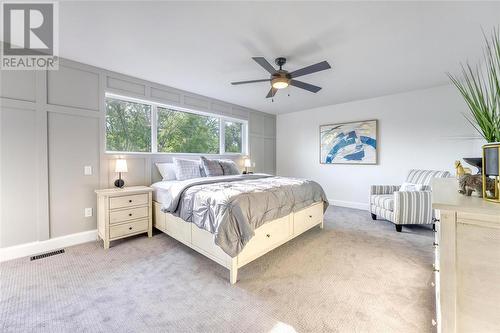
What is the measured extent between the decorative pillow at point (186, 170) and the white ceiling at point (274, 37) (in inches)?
54.6

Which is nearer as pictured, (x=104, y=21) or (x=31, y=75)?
(x=104, y=21)

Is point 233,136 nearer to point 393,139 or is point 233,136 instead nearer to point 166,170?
point 166,170

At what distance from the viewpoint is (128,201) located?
2.92 metres

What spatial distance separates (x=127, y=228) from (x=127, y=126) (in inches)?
65.2

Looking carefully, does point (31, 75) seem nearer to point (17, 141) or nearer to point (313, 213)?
point (17, 141)

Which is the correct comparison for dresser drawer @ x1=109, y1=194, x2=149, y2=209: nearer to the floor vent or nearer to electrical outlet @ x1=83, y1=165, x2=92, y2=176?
electrical outlet @ x1=83, y1=165, x2=92, y2=176

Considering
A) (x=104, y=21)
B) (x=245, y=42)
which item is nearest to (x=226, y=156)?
(x=245, y=42)

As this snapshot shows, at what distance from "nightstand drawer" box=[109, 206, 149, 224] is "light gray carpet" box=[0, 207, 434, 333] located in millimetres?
358

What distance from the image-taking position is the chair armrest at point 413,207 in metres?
3.25

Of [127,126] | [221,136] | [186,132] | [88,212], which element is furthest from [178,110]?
[88,212]

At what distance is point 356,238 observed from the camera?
3.10m

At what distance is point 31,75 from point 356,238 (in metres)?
4.74

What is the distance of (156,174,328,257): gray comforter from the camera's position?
203 cm

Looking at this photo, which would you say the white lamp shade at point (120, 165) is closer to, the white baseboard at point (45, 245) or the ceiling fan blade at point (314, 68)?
the white baseboard at point (45, 245)
